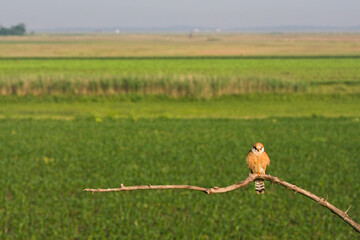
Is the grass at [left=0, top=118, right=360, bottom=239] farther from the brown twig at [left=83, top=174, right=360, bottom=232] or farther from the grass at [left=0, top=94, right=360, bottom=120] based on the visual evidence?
the brown twig at [left=83, top=174, right=360, bottom=232]

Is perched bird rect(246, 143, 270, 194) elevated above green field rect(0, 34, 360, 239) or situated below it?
above

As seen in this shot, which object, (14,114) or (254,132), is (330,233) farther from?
(14,114)

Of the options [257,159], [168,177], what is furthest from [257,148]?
[168,177]

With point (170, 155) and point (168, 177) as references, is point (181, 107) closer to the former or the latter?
point (170, 155)

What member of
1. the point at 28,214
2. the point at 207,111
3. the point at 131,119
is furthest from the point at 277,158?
the point at 207,111

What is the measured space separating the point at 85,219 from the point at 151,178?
3556mm

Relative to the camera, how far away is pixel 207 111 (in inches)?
1219

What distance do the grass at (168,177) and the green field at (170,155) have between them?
0.13 ft

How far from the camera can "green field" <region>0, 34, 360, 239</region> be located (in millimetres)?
11523

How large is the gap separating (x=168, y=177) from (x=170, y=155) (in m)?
2.77

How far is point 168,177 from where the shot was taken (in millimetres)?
15125

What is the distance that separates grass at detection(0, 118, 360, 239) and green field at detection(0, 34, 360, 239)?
0.04m

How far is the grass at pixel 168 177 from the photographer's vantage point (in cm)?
1134

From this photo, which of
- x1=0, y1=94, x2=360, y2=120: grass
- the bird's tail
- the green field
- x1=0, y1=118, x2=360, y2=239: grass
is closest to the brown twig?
the bird's tail
